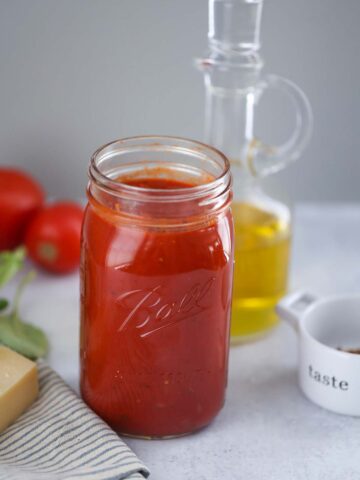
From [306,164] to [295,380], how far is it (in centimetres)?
52

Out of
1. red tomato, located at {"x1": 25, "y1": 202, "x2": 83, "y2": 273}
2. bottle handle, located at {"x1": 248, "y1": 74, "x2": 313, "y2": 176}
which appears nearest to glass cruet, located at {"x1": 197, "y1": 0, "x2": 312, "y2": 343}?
bottle handle, located at {"x1": 248, "y1": 74, "x2": 313, "y2": 176}

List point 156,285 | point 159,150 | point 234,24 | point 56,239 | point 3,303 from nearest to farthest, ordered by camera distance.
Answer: point 156,285 < point 159,150 < point 234,24 < point 3,303 < point 56,239

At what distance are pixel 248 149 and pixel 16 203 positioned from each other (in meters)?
0.43

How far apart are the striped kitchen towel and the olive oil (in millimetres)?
294

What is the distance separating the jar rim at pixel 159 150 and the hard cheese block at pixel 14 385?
249 millimetres

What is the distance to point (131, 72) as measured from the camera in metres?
1.43

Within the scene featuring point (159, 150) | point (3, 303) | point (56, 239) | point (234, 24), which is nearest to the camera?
point (159, 150)

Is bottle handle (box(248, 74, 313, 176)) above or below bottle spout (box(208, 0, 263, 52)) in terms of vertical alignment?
below

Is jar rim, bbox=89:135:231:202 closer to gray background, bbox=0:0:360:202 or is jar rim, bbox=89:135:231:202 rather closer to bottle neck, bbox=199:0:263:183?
bottle neck, bbox=199:0:263:183

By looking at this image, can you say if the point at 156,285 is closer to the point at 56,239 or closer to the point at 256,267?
the point at 256,267

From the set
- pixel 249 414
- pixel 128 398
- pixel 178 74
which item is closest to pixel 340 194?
pixel 178 74

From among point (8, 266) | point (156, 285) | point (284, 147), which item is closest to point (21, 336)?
point (8, 266)

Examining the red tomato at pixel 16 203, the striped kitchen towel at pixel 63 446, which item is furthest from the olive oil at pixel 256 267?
the red tomato at pixel 16 203

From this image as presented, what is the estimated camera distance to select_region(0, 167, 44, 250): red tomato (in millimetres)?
1418
